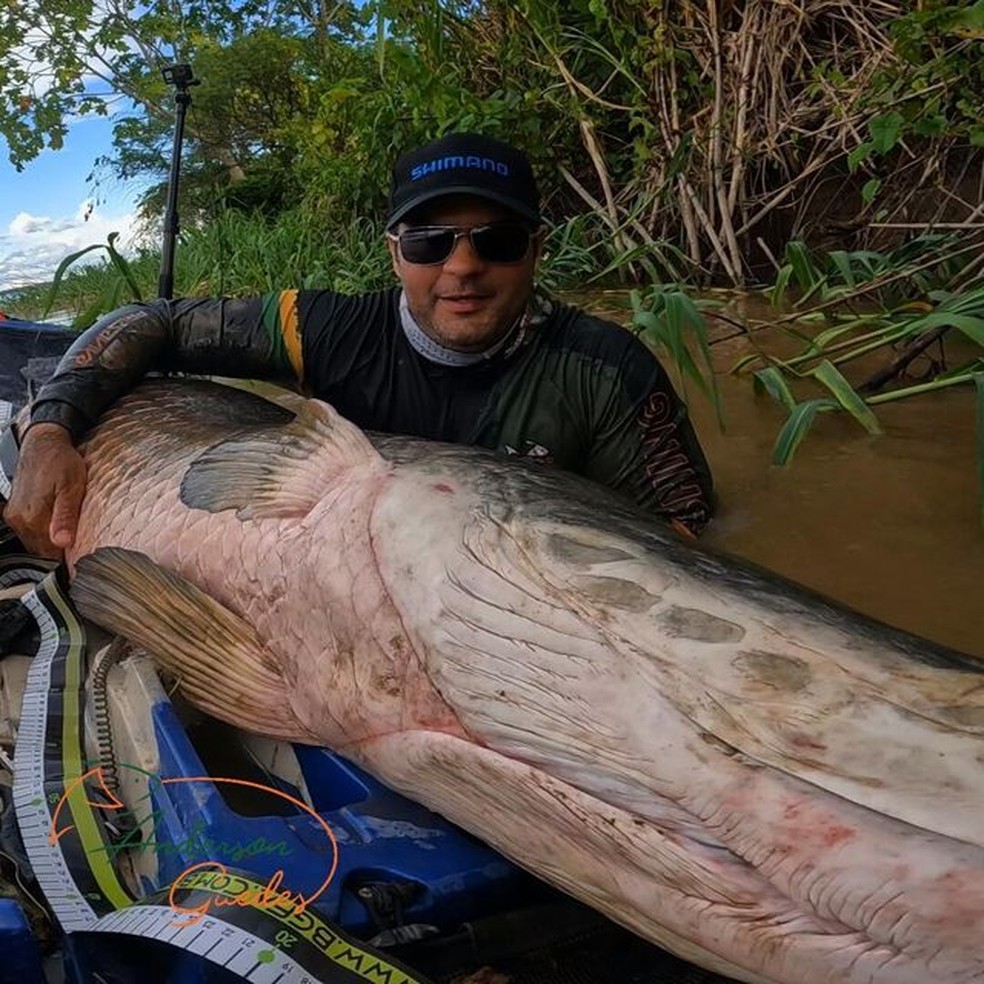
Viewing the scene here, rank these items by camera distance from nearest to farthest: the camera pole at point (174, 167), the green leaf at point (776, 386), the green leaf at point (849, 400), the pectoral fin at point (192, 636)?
the pectoral fin at point (192, 636)
the green leaf at point (849, 400)
the green leaf at point (776, 386)
the camera pole at point (174, 167)

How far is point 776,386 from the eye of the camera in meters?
3.30

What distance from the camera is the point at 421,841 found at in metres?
1.39

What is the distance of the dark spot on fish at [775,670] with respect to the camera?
1084 mm

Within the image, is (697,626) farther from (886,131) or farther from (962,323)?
(886,131)

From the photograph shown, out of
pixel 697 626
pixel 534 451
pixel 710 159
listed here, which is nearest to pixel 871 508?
pixel 534 451

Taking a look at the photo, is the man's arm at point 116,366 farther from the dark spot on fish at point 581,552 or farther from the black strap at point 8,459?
the dark spot on fish at point 581,552

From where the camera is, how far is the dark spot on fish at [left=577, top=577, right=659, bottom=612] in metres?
1.25

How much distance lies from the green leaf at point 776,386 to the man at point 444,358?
0.68m

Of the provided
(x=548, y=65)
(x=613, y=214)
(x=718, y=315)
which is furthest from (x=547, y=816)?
(x=548, y=65)

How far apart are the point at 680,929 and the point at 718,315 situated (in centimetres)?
370

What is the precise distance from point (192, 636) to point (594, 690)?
0.85m

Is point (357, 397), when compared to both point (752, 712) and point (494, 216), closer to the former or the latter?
point (494, 216)

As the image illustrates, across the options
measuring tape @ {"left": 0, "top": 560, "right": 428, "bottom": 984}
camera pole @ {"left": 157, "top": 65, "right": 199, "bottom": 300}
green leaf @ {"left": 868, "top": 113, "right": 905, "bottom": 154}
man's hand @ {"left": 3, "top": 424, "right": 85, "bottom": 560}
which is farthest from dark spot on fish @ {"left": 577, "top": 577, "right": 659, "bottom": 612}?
green leaf @ {"left": 868, "top": 113, "right": 905, "bottom": 154}

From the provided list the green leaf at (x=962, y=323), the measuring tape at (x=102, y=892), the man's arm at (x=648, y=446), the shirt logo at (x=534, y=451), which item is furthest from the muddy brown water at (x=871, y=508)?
the measuring tape at (x=102, y=892)
